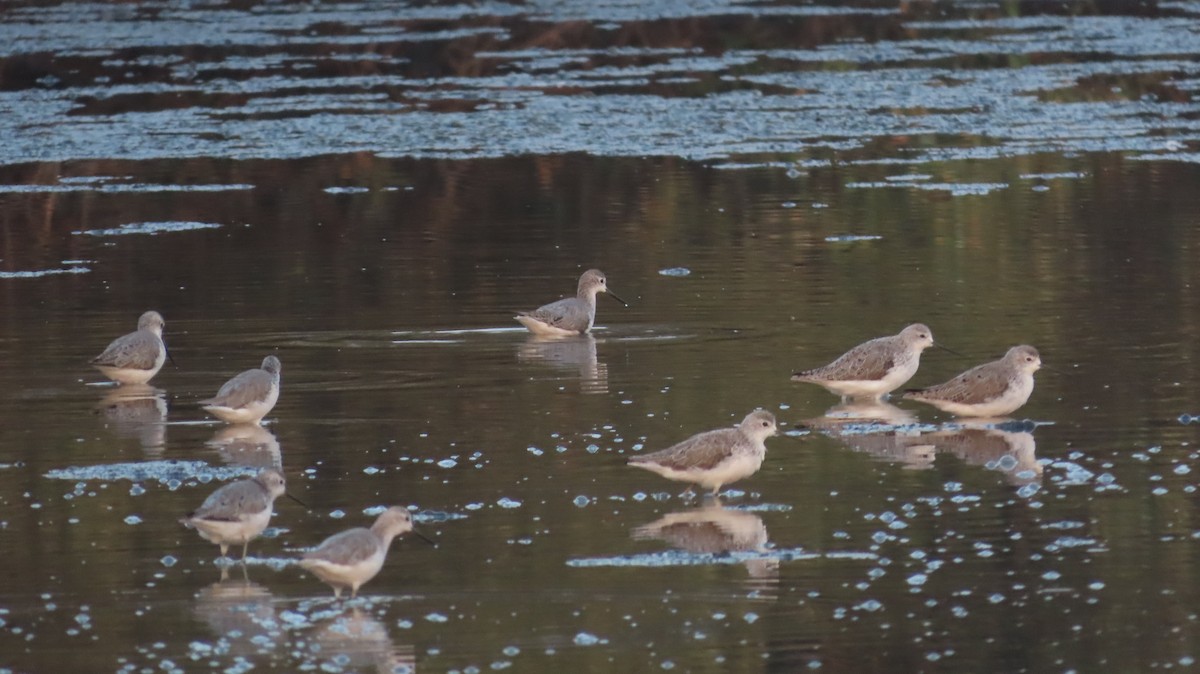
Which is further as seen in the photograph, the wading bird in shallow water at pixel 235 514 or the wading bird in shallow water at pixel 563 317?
the wading bird in shallow water at pixel 563 317

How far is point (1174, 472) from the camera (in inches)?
408

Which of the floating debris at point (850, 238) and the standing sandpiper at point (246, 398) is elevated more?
the standing sandpiper at point (246, 398)

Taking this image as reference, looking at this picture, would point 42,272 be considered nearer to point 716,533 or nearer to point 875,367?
point 875,367

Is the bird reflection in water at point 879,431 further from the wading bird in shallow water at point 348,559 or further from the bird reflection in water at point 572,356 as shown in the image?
the wading bird in shallow water at point 348,559

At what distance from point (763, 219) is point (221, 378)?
276 inches

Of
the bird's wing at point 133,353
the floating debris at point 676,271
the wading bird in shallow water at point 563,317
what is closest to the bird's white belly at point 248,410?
the bird's wing at point 133,353

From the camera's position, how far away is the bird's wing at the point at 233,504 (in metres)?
9.04

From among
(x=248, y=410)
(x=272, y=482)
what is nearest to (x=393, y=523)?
(x=272, y=482)

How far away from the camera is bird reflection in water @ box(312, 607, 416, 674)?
788 cm

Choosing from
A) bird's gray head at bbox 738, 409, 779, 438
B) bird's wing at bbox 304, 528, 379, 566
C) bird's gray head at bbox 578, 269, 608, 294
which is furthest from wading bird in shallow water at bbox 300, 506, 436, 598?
bird's gray head at bbox 578, 269, 608, 294

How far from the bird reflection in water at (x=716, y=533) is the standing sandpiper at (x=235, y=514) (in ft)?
5.33

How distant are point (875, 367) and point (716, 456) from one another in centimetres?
256

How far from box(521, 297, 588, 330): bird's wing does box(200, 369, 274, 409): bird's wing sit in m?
3.27

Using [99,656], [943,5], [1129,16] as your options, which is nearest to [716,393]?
[99,656]
